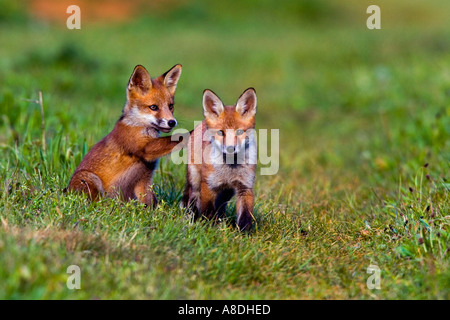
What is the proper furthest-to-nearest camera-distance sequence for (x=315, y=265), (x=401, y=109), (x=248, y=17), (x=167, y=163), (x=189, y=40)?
1. (x=248, y=17)
2. (x=189, y=40)
3. (x=401, y=109)
4. (x=167, y=163)
5. (x=315, y=265)

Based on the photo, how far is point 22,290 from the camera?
350 cm

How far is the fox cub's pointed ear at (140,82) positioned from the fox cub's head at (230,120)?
677 millimetres

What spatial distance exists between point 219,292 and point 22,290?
1250 millimetres

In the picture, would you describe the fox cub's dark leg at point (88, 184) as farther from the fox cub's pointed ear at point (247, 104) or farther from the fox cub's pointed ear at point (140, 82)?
the fox cub's pointed ear at point (247, 104)

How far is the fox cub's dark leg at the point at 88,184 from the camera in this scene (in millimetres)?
5203

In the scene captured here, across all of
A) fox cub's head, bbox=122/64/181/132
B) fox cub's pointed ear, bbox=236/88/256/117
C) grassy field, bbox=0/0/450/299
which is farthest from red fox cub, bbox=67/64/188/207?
fox cub's pointed ear, bbox=236/88/256/117

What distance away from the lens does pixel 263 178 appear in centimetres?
752

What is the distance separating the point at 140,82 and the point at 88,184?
1.01 meters

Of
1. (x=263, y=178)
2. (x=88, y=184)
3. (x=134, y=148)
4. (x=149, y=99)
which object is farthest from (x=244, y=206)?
(x=263, y=178)

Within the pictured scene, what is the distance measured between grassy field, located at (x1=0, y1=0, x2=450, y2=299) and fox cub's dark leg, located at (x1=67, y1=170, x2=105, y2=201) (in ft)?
0.51

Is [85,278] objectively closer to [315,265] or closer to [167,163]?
[315,265]
